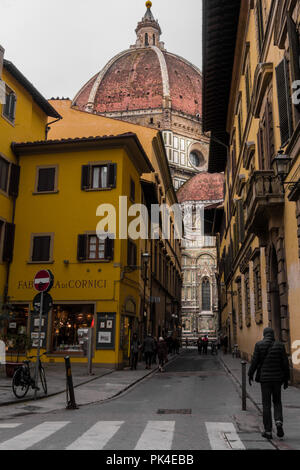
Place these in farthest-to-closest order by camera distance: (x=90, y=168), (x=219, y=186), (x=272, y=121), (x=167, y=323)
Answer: (x=219, y=186) → (x=167, y=323) → (x=90, y=168) → (x=272, y=121)

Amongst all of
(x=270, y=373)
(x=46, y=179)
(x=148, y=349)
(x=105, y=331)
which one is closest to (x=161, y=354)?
(x=148, y=349)

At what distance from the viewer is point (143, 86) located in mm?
105000

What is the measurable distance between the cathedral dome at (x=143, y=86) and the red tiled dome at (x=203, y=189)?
21.4 meters

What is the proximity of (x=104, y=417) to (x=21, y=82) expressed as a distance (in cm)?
1939

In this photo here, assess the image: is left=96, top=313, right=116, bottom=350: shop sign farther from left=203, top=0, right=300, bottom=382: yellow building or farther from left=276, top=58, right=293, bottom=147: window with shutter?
left=276, top=58, right=293, bottom=147: window with shutter

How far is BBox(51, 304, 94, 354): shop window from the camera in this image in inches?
862

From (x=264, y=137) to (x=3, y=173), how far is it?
12602 mm

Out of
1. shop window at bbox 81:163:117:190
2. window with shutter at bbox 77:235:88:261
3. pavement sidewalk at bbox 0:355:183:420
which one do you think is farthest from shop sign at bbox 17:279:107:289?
shop window at bbox 81:163:117:190

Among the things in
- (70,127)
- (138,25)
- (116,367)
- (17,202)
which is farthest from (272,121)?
(138,25)

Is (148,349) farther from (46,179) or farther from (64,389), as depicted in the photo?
(46,179)

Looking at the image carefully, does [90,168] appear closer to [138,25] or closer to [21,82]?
[21,82]

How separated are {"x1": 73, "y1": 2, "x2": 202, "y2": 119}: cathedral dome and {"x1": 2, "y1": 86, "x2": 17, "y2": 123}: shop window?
77782mm

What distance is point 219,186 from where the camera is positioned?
84250 mm

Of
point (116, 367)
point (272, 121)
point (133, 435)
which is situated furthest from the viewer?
point (116, 367)
